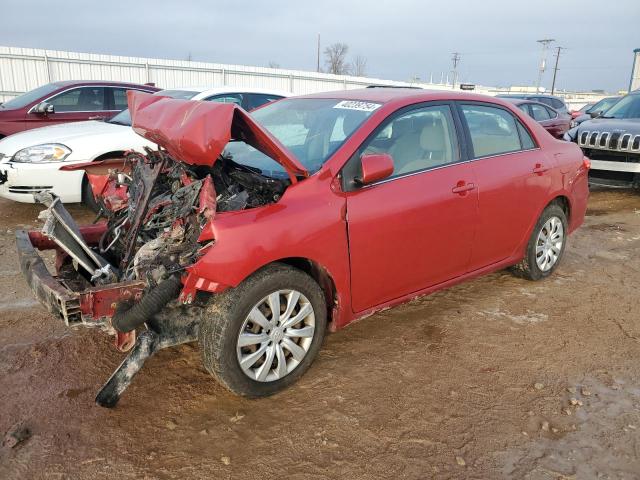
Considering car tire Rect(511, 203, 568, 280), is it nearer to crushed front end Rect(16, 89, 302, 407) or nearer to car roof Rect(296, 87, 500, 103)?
car roof Rect(296, 87, 500, 103)

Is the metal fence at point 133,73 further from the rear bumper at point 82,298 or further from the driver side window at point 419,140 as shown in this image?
the rear bumper at point 82,298

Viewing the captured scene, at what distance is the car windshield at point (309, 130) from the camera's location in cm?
332

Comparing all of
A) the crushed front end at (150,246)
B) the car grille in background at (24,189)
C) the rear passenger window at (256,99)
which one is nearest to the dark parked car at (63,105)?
the rear passenger window at (256,99)

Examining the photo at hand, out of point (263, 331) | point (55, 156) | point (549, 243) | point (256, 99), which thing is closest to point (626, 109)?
point (549, 243)

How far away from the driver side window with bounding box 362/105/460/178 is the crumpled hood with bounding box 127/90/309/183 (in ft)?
2.22

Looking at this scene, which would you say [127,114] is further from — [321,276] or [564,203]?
[564,203]

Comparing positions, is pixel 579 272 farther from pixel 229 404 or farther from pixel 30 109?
pixel 30 109

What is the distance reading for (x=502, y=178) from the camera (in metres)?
4.02

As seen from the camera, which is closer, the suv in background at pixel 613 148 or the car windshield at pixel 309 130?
the car windshield at pixel 309 130

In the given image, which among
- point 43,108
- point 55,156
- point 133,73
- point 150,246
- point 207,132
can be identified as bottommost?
point 55,156

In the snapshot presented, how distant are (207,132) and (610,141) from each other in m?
7.80

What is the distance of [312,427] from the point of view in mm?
2799

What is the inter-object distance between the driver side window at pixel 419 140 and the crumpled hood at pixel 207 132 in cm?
68

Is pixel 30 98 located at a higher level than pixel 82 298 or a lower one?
higher
